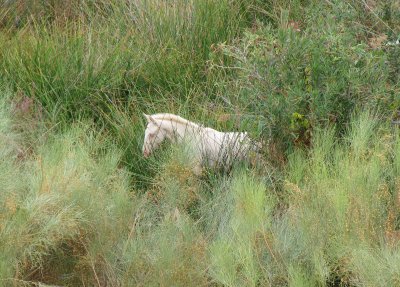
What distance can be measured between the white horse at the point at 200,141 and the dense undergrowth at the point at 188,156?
9 cm

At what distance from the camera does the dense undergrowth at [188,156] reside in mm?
5027

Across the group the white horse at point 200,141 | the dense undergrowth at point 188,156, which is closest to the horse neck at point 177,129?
the white horse at point 200,141

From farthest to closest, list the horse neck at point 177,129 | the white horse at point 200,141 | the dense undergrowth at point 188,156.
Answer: the horse neck at point 177,129 → the white horse at point 200,141 → the dense undergrowth at point 188,156

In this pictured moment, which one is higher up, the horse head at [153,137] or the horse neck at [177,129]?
the horse neck at [177,129]

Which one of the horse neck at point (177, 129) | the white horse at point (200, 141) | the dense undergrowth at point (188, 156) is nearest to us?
the dense undergrowth at point (188, 156)

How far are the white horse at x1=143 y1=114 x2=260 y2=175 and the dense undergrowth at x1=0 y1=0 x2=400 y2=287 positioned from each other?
0.09 meters

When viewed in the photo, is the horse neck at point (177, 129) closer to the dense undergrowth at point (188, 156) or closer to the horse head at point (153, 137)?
the horse head at point (153, 137)

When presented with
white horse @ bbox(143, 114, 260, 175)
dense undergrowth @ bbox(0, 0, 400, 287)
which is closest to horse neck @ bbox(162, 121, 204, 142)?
white horse @ bbox(143, 114, 260, 175)

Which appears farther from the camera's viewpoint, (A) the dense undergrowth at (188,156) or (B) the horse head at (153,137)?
(B) the horse head at (153,137)

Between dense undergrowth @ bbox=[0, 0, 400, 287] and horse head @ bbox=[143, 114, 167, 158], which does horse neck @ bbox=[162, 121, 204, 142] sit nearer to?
horse head @ bbox=[143, 114, 167, 158]

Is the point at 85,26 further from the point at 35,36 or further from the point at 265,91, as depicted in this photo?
the point at 265,91

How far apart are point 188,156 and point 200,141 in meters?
0.37

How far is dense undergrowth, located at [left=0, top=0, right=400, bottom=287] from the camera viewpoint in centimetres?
503

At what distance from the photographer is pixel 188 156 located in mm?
6512
